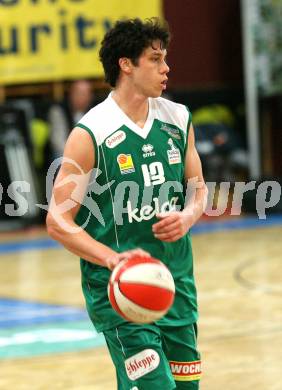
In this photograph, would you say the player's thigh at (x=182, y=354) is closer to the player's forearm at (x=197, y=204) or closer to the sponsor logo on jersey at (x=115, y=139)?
the player's forearm at (x=197, y=204)

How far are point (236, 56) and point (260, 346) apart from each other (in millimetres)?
11201

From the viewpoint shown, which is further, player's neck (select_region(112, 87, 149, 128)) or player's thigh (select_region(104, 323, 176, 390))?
player's neck (select_region(112, 87, 149, 128))

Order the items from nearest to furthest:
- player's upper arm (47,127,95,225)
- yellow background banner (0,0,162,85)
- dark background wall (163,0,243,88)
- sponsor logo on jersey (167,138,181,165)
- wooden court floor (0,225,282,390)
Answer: player's upper arm (47,127,95,225) < sponsor logo on jersey (167,138,181,165) < wooden court floor (0,225,282,390) < yellow background banner (0,0,162,85) < dark background wall (163,0,243,88)

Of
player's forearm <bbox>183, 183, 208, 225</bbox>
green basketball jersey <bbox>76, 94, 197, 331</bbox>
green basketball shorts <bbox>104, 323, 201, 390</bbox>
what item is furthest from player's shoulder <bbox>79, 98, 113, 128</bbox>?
green basketball shorts <bbox>104, 323, 201, 390</bbox>

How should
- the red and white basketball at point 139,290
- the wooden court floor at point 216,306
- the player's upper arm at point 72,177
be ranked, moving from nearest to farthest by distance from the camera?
the red and white basketball at point 139,290 < the player's upper arm at point 72,177 < the wooden court floor at point 216,306

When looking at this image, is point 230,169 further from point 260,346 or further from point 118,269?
point 118,269

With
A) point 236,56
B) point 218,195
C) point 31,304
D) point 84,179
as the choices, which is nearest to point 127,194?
point 84,179

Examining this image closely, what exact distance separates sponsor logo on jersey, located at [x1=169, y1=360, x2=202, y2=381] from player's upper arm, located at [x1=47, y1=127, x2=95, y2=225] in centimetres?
84

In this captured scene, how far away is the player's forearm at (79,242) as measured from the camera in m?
4.34

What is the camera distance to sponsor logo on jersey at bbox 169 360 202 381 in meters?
4.69

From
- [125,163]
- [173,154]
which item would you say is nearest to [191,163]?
[173,154]

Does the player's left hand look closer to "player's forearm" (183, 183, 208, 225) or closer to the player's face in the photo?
"player's forearm" (183, 183, 208, 225)

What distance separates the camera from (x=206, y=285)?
988 cm

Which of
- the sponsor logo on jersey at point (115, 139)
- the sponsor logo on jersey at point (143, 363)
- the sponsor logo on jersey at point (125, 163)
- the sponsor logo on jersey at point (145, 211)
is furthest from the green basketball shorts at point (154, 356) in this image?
the sponsor logo on jersey at point (115, 139)
